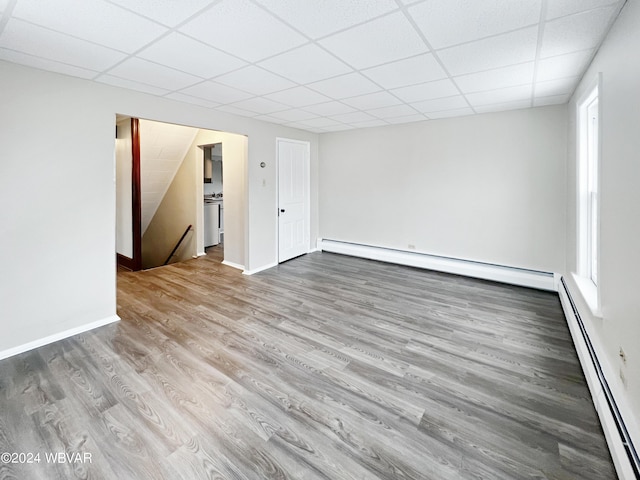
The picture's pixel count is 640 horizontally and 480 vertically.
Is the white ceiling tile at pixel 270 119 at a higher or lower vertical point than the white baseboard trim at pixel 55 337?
higher

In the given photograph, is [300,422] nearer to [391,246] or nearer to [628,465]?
[628,465]

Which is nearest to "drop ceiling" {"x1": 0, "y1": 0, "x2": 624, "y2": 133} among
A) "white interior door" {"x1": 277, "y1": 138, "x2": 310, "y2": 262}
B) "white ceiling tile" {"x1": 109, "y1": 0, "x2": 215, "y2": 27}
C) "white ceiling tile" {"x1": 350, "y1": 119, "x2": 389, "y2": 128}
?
"white ceiling tile" {"x1": 109, "y1": 0, "x2": 215, "y2": 27}

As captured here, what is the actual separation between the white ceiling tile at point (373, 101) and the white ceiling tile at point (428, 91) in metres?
0.13

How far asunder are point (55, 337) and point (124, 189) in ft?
9.43

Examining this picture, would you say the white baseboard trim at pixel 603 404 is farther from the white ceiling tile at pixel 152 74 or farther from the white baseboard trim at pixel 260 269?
the white baseboard trim at pixel 260 269

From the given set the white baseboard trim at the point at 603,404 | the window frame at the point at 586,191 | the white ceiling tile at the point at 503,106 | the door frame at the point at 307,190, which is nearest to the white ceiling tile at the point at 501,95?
the white ceiling tile at the point at 503,106

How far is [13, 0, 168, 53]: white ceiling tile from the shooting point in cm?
177

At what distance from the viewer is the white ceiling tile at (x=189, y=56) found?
2.21 meters

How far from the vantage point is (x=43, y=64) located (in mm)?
2531

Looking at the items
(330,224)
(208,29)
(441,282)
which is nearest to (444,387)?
(441,282)

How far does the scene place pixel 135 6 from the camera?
1.77 m

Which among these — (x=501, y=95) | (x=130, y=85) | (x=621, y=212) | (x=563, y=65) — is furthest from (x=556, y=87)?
(x=130, y=85)

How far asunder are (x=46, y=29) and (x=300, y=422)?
3.01 m

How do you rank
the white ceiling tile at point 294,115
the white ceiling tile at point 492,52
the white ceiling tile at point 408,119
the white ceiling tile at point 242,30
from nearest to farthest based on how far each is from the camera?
1. the white ceiling tile at point 242,30
2. the white ceiling tile at point 492,52
3. the white ceiling tile at point 294,115
4. the white ceiling tile at point 408,119
